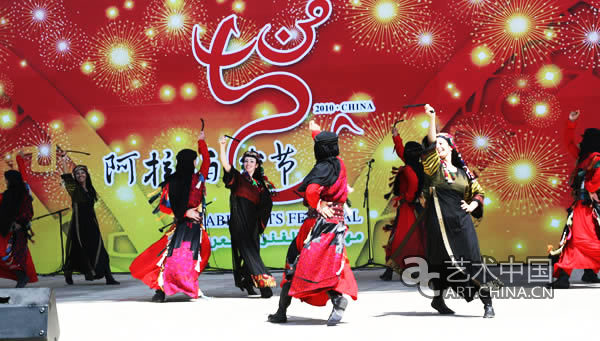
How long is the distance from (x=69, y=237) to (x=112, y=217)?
936 millimetres

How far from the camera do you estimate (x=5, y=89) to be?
11.6 meters

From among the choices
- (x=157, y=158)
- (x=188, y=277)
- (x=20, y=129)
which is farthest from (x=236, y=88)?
(x=188, y=277)

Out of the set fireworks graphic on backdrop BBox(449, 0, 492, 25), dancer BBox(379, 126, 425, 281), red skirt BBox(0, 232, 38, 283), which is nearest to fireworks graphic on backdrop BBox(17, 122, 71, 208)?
red skirt BBox(0, 232, 38, 283)

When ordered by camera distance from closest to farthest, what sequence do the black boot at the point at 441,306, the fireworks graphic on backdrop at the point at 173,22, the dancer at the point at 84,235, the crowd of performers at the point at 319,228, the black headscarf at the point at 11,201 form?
the crowd of performers at the point at 319,228
the black boot at the point at 441,306
the black headscarf at the point at 11,201
the dancer at the point at 84,235
the fireworks graphic on backdrop at the point at 173,22

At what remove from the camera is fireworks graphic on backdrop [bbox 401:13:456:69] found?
1080 cm

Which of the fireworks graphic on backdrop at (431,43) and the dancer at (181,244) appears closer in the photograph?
the dancer at (181,244)

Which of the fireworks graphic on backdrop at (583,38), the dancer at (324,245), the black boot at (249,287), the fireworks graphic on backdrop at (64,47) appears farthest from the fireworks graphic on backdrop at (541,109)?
the fireworks graphic on backdrop at (64,47)

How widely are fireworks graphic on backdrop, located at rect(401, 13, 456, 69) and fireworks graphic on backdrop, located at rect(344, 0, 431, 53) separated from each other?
0.26ft

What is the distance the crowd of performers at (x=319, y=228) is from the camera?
6.14 metres

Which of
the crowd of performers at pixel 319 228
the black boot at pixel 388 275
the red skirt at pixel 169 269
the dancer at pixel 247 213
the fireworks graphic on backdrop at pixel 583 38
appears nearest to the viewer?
the crowd of performers at pixel 319 228

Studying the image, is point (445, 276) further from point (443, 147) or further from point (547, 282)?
point (547, 282)

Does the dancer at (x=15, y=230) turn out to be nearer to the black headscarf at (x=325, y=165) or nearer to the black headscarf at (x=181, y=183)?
the black headscarf at (x=181, y=183)

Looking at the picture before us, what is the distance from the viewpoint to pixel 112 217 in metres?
11.4

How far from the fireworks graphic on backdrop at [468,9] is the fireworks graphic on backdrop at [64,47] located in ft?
15.1
